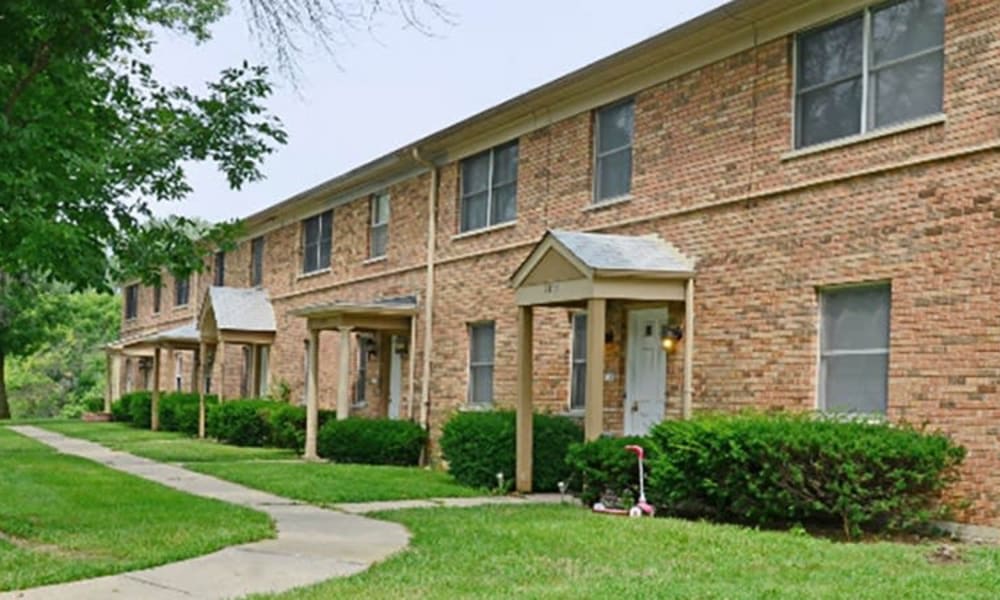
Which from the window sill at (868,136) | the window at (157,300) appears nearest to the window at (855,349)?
the window sill at (868,136)

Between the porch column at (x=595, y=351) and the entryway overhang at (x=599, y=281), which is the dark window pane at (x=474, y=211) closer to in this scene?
the entryway overhang at (x=599, y=281)

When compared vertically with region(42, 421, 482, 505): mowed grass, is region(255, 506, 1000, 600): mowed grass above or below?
above

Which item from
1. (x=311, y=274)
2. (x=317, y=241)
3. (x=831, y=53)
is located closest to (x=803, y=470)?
(x=831, y=53)

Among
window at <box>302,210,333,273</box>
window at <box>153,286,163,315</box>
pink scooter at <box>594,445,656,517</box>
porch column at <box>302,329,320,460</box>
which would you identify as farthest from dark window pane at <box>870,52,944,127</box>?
window at <box>153,286,163,315</box>

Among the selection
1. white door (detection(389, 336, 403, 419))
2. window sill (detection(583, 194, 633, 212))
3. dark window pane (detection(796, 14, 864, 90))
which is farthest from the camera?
white door (detection(389, 336, 403, 419))

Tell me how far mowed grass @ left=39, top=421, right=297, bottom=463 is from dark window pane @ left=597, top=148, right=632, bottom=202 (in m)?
8.82

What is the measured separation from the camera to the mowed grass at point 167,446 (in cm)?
2122

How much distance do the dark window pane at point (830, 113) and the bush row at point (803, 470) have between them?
298 centimetres

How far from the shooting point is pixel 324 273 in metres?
25.2

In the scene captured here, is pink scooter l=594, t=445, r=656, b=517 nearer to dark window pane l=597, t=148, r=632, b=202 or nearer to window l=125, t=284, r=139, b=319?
dark window pane l=597, t=148, r=632, b=202

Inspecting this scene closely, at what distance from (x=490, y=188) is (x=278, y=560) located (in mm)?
10424

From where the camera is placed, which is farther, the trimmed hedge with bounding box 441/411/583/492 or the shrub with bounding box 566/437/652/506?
the trimmed hedge with bounding box 441/411/583/492

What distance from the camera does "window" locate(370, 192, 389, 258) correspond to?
22.4m

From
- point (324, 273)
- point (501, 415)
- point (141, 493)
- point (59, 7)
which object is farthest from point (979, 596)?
point (324, 273)
